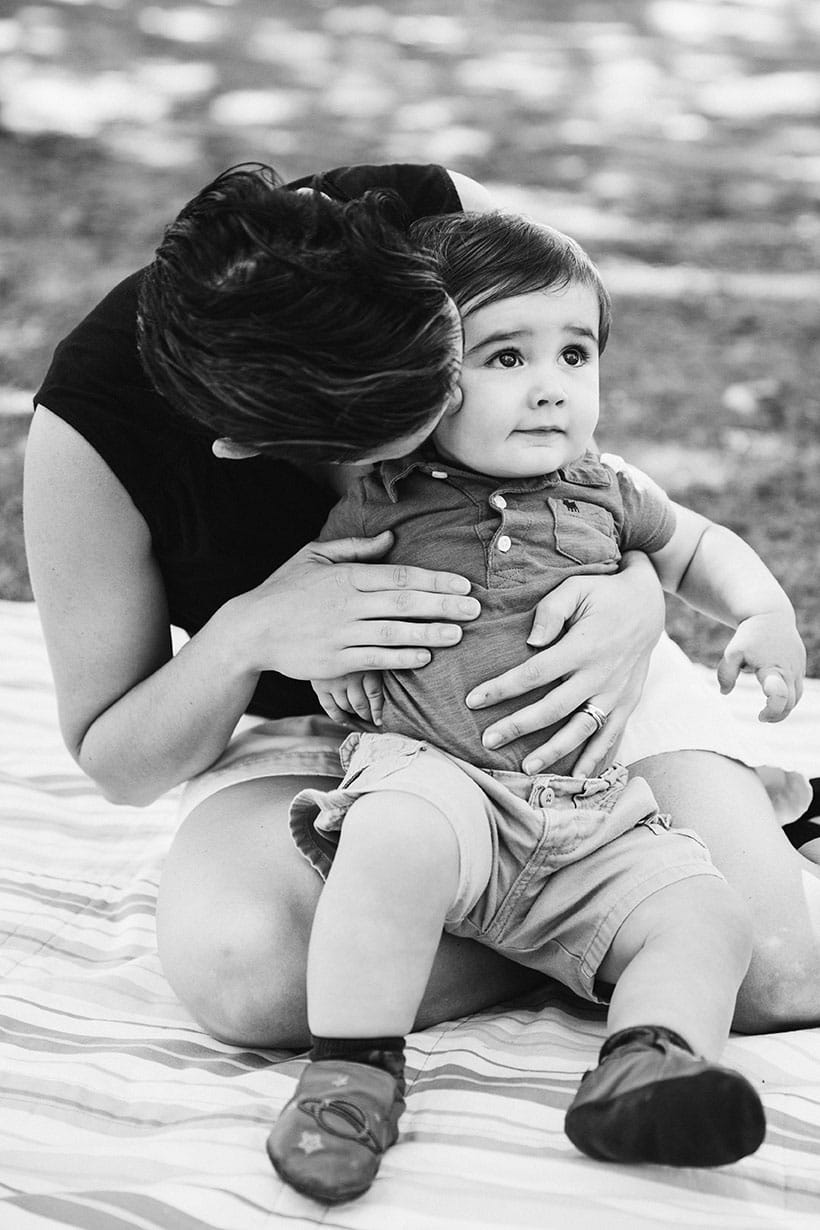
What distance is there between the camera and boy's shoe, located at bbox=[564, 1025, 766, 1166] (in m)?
1.23

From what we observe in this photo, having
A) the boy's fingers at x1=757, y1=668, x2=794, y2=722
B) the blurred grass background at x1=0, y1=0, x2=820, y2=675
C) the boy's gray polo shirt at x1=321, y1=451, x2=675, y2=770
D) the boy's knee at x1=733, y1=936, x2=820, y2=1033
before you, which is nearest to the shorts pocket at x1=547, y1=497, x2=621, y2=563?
the boy's gray polo shirt at x1=321, y1=451, x2=675, y2=770

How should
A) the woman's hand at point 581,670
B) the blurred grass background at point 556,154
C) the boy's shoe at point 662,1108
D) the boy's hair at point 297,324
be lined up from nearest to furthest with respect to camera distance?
the boy's shoe at point 662,1108 → the boy's hair at point 297,324 → the woman's hand at point 581,670 → the blurred grass background at point 556,154

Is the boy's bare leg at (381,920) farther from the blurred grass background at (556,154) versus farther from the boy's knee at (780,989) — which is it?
the blurred grass background at (556,154)

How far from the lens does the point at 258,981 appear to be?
158cm

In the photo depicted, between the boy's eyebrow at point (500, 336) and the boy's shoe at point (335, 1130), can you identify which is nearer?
the boy's shoe at point (335, 1130)

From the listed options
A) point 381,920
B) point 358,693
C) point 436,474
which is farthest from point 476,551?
point 381,920

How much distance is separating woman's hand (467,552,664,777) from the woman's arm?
95mm

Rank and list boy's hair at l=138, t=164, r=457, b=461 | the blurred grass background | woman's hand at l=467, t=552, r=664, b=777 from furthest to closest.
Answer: the blurred grass background < woman's hand at l=467, t=552, r=664, b=777 < boy's hair at l=138, t=164, r=457, b=461

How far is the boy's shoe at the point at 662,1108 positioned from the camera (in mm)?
1228

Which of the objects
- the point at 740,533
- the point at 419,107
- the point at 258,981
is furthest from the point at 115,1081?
the point at 419,107

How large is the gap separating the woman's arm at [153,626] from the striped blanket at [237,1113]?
210mm

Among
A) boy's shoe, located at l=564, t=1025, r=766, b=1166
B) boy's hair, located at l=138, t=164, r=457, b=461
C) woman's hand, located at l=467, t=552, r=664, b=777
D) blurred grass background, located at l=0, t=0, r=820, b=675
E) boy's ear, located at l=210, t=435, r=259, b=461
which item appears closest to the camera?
boy's shoe, located at l=564, t=1025, r=766, b=1166

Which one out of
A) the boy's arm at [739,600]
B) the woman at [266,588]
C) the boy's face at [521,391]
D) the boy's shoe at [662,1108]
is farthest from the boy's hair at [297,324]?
the boy's shoe at [662,1108]

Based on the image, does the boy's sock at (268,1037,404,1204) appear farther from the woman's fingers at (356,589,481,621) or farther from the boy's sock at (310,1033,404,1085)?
the woman's fingers at (356,589,481,621)
